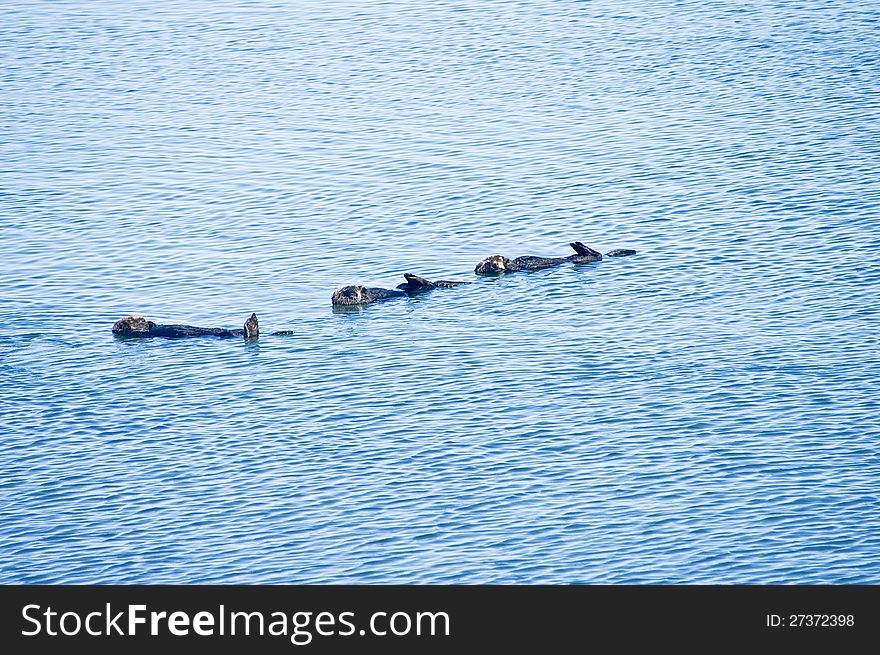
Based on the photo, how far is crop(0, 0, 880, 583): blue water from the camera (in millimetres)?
24656

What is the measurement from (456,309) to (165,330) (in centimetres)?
773

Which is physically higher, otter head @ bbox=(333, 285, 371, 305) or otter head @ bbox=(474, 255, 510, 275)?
otter head @ bbox=(474, 255, 510, 275)

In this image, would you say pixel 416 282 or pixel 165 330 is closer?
pixel 165 330

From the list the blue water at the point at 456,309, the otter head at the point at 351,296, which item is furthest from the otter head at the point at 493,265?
A: the otter head at the point at 351,296

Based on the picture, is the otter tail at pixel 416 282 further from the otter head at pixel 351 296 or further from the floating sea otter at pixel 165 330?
the floating sea otter at pixel 165 330

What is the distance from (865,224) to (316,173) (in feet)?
72.0

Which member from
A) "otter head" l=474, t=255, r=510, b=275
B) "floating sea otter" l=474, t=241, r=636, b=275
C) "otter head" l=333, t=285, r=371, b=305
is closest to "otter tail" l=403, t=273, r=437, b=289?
"otter head" l=333, t=285, r=371, b=305

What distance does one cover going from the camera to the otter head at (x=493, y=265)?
1544 inches

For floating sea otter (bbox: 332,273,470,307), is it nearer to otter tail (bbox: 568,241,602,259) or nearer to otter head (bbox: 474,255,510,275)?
otter head (bbox: 474,255,510,275)

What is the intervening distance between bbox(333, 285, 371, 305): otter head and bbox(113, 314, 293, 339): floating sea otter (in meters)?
2.23

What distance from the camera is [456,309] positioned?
36875 mm

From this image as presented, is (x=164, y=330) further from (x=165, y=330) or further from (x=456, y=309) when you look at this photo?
(x=456, y=309)

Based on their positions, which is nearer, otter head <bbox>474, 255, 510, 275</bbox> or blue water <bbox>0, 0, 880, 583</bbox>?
blue water <bbox>0, 0, 880, 583</bbox>

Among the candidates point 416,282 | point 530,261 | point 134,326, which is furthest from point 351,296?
point 134,326
